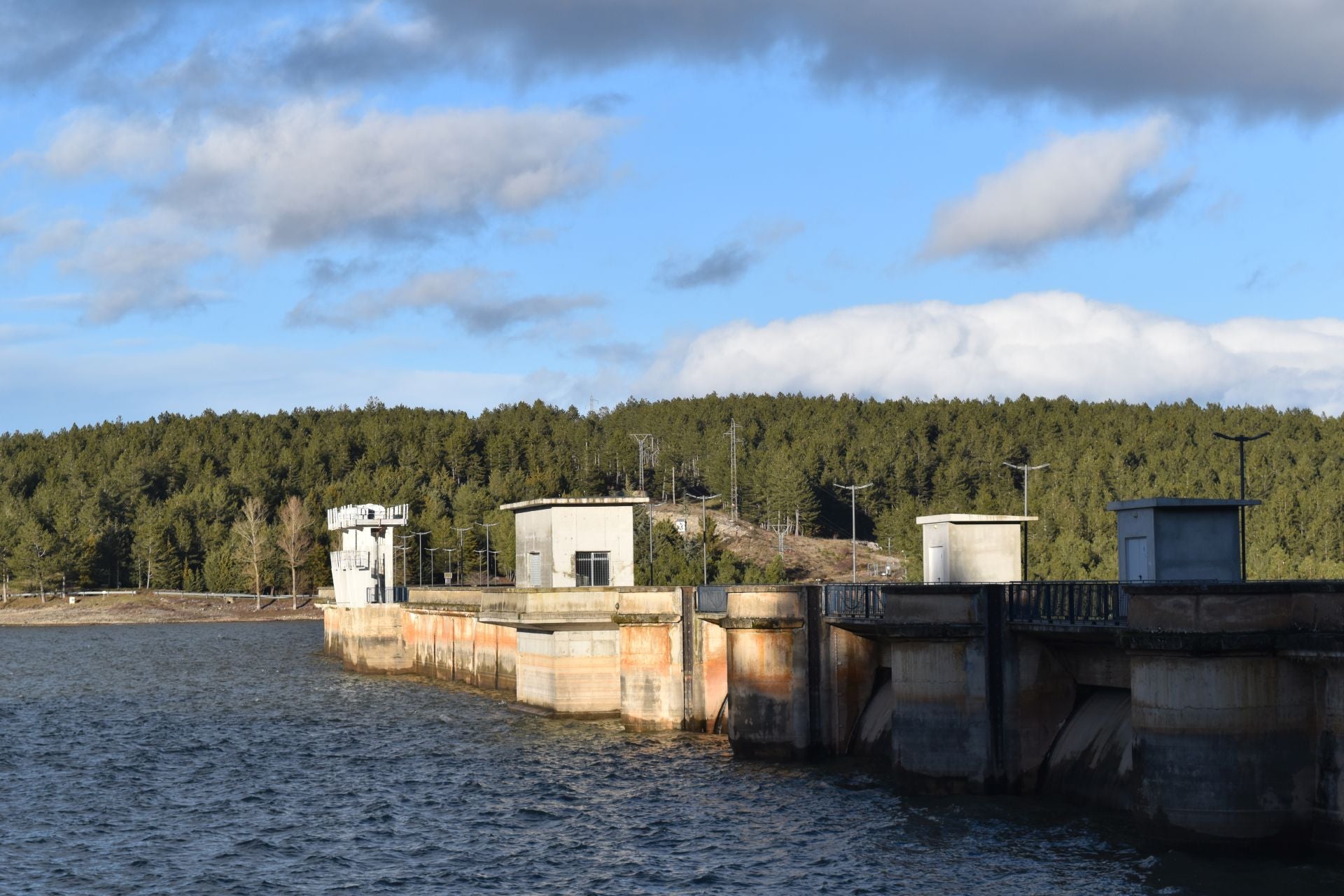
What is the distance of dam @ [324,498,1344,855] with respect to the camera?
92.2 feet

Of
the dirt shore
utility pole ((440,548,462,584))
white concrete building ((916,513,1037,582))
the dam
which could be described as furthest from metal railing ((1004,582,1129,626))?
the dirt shore

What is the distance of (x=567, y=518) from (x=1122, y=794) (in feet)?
103

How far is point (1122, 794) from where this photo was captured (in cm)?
3378

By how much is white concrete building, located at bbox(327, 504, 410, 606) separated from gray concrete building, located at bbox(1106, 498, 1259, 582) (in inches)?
2992

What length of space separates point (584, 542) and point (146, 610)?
142 meters

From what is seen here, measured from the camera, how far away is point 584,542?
60500mm

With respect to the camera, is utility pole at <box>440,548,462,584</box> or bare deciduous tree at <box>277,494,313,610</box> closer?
utility pole at <box>440,548,462,584</box>

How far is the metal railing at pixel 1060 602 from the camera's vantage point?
35.3 meters

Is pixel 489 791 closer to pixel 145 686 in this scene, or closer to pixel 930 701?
pixel 930 701

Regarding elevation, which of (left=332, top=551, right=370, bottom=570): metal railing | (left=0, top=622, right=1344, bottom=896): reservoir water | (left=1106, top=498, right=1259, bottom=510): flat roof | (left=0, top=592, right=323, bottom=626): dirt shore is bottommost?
(left=0, top=592, right=323, bottom=626): dirt shore

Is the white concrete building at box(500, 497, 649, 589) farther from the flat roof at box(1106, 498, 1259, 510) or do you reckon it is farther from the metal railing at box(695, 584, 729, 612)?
the flat roof at box(1106, 498, 1259, 510)

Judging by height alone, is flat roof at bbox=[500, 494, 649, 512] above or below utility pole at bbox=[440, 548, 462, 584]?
above

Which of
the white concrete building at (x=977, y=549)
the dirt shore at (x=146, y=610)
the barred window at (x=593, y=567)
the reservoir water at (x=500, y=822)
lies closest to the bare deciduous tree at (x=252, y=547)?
the dirt shore at (x=146, y=610)

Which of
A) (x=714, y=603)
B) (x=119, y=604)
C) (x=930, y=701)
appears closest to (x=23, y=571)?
(x=119, y=604)
